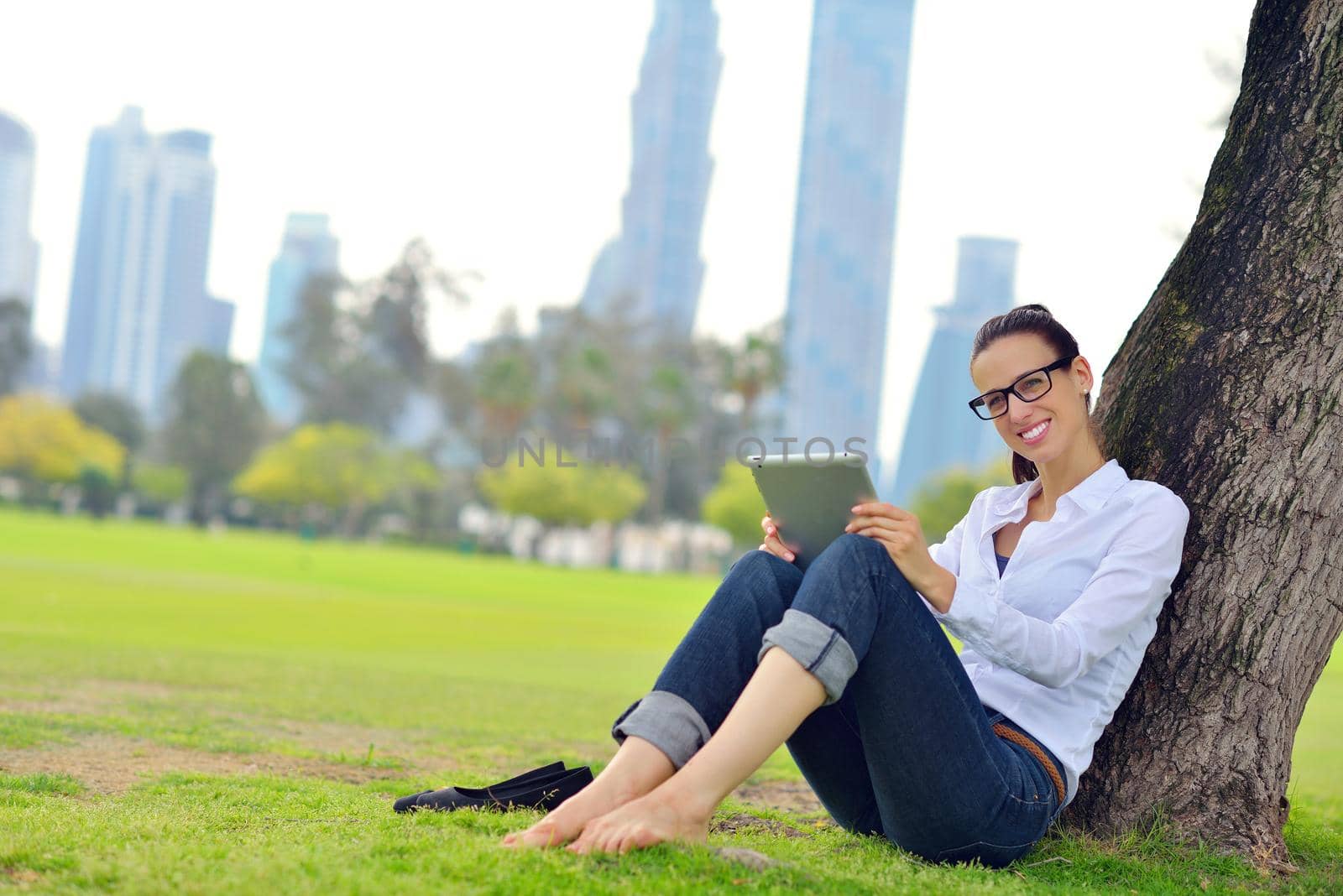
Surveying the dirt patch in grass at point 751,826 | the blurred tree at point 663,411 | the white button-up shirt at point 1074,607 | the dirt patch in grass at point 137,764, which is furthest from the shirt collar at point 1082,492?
the blurred tree at point 663,411

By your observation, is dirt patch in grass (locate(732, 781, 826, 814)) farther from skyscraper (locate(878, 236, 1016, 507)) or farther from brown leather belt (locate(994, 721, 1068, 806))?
skyscraper (locate(878, 236, 1016, 507))

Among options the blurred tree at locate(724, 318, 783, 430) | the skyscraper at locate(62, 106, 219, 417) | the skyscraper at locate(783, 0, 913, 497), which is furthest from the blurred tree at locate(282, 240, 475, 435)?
the skyscraper at locate(62, 106, 219, 417)

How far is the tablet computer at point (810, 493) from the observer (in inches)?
120

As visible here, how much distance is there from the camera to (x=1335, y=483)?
3.54 m

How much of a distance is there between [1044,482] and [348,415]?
81.2 m

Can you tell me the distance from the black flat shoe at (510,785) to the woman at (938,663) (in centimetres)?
66

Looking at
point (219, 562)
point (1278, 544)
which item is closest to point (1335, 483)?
point (1278, 544)

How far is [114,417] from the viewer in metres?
81.1

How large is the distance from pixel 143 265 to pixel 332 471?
131 m

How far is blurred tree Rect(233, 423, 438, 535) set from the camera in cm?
7156

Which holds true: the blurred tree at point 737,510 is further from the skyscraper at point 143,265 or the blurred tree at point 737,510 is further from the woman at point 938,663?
the skyscraper at point 143,265

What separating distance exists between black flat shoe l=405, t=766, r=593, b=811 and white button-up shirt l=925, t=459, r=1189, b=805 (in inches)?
46.5

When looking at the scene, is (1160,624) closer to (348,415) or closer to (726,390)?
(726,390)

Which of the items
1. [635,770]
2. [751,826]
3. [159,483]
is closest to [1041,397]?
[635,770]
